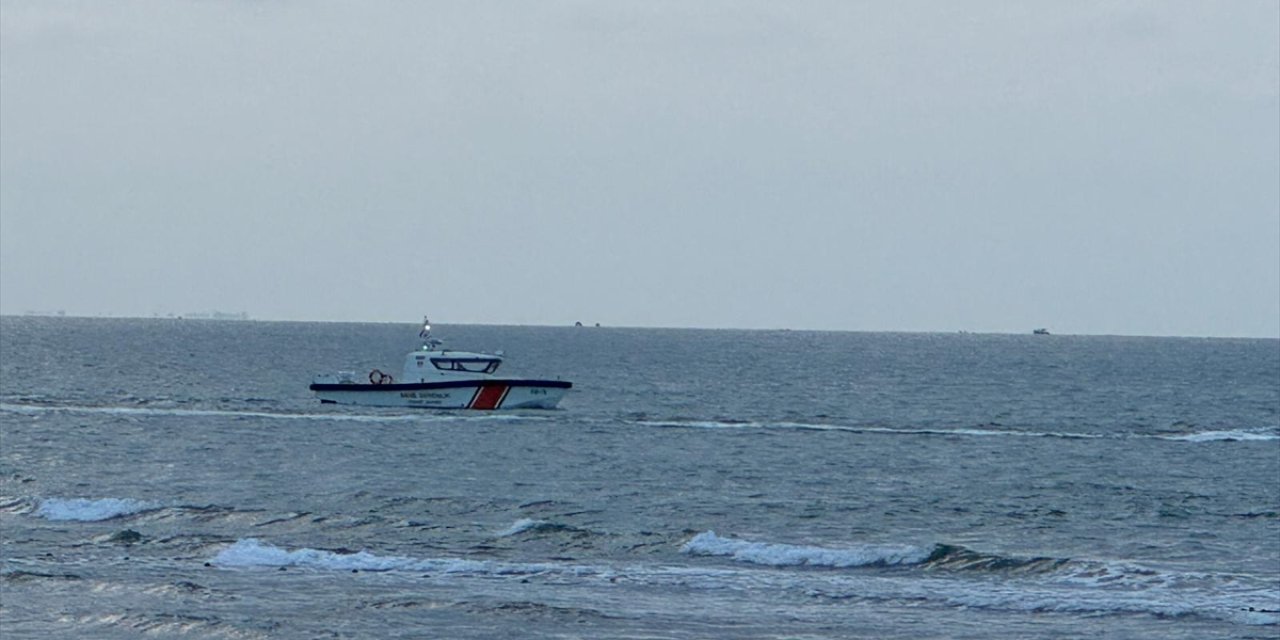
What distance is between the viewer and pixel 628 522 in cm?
3528

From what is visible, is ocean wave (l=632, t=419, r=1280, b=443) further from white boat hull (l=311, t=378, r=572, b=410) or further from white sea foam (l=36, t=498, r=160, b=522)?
white sea foam (l=36, t=498, r=160, b=522)

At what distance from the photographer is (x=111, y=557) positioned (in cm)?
2903

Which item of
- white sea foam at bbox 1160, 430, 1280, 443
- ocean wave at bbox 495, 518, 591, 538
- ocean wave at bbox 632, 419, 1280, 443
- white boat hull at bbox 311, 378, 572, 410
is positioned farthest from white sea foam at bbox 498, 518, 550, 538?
white sea foam at bbox 1160, 430, 1280, 443

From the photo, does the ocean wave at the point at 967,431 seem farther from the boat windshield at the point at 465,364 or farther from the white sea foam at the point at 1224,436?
the boat windshield at the point at 465,364

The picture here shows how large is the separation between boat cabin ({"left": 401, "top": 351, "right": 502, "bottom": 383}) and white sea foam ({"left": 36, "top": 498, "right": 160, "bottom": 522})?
110ft

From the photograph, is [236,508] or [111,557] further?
[236,508]

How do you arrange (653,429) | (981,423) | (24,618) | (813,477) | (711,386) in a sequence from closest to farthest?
(24,618), (813,477), (653,429), (981,423), (711,386)

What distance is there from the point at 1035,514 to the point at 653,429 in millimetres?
27545

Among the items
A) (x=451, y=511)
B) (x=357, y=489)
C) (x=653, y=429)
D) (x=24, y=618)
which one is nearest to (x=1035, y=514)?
(x=451, y=511)

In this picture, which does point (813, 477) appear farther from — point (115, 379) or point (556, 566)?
point (115, 379)

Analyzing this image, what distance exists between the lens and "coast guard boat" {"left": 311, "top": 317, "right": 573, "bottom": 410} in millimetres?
68938

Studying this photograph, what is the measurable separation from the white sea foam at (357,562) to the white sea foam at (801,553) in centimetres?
347

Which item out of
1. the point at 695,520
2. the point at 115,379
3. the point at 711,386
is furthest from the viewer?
the point at 711,386

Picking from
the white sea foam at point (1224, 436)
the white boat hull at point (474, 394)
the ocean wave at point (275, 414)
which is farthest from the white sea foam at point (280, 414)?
the white sea foam at point (1224, 436)
